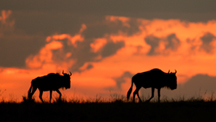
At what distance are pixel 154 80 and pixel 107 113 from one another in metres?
7.77

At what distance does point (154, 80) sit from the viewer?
68.9 ft

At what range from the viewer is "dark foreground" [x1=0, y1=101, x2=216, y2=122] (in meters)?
13.0

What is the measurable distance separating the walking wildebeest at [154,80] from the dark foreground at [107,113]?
18.3ft

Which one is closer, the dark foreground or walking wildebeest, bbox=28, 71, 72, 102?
the dark foreground

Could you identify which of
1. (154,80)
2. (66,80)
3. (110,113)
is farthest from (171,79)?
(110,113)

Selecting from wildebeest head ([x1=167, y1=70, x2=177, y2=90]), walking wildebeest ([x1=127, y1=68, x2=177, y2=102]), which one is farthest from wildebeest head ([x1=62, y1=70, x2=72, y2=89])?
wildebeest head ([x1=167, y1=70, x2=177, y2=90])

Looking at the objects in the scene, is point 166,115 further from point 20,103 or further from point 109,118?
point 20,103

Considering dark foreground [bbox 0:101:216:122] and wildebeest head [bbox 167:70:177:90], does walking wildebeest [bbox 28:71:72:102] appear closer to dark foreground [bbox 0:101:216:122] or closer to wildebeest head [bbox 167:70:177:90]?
wildebeest head [bbox 167:70:177:90]

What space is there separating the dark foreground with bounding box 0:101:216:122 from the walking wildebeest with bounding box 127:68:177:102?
558cm

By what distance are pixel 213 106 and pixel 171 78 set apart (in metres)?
5.23

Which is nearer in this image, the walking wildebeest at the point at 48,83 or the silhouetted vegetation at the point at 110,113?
the silhouetted vegetation at the point at 110,113

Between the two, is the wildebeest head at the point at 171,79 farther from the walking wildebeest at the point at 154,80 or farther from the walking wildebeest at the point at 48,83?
the walking wildebeest at the point at 48,83

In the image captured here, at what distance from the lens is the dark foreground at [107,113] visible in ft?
42.5

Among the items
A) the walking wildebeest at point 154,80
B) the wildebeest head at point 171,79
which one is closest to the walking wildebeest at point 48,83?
the walking wildebeest at point 154,80
